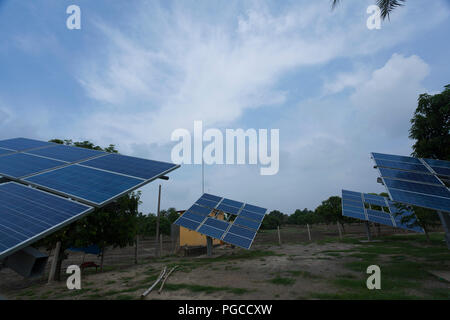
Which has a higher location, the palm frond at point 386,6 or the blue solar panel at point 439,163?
the palm frond at point 386,6

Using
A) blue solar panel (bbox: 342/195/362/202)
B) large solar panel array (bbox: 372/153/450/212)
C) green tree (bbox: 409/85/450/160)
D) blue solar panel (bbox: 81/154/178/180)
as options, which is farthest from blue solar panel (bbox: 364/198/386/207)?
blue solar panel (bbox: 81/154/178/180)

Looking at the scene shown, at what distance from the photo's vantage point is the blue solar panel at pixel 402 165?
36.0 feet

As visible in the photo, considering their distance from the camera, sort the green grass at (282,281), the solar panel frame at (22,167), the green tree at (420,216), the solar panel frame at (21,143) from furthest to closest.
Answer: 1. the green tree at (420,216)
2. the solar panel frame at (21,143)
3. the green grass at (282,281)
4. the solar panel frame at (22,167)

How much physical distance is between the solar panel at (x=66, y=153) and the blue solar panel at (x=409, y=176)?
1322 cm

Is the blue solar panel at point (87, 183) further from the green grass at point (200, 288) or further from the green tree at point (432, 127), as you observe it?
the green tree at point (432, 127)

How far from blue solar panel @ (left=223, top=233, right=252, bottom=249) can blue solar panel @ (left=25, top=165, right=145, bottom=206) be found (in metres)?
12.8

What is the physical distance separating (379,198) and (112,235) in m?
29.9

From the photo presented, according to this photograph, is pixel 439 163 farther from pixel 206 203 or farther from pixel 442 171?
pixel 206 203

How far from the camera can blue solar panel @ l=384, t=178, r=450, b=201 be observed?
8859 millimetres

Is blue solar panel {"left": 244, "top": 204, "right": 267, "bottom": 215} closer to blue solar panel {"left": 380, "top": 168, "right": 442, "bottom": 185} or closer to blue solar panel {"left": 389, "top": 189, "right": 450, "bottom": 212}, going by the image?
blue solar panel {"left": 380, "top": 168, "right": 442, "bottom": 185}

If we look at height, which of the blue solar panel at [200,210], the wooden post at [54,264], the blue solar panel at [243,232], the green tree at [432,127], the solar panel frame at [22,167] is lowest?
the wooden post at [54,264]

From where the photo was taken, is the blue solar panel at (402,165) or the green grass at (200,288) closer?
the green grass at (200,288)

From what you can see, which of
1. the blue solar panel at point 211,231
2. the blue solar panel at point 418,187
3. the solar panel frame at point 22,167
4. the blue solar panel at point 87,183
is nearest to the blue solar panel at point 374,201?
the blue solar panel at point 418,187
